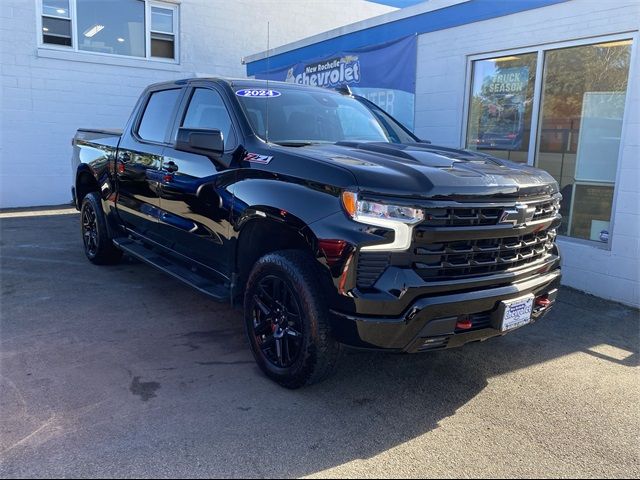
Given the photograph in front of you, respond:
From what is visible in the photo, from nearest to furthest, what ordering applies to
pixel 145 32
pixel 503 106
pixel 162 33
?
pixel 503 106 → pixel 145 32 → pixel 162 33

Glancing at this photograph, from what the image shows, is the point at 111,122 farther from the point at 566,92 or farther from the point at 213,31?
the point at 566,92

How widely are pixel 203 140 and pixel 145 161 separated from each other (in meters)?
1.50

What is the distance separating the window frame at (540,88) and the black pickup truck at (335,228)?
7.67ft

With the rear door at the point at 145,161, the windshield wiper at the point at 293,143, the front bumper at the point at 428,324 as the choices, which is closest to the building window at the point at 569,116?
the front bumper at the point at 428,324

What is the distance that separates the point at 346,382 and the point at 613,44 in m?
4.64

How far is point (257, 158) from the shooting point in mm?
3682

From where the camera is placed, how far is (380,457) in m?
2.81

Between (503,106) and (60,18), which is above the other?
(60,18)

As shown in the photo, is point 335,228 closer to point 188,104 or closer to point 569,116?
point 188,104

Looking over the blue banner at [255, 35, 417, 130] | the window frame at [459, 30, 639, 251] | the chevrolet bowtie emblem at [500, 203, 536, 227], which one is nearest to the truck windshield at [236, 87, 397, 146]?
the chevrolet bowtie emblem at [500, 203, 536, 227]

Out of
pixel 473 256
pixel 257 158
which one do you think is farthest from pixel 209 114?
pixel 473 256

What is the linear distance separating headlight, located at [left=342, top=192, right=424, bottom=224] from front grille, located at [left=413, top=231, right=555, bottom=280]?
0.58 feet

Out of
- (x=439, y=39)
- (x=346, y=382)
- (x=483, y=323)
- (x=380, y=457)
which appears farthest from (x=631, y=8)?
(x=380, y=457)

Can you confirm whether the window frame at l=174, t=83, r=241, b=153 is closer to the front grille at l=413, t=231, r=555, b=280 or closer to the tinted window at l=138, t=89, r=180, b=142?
the tinted window at l=138, t=89, r=180, b=142
